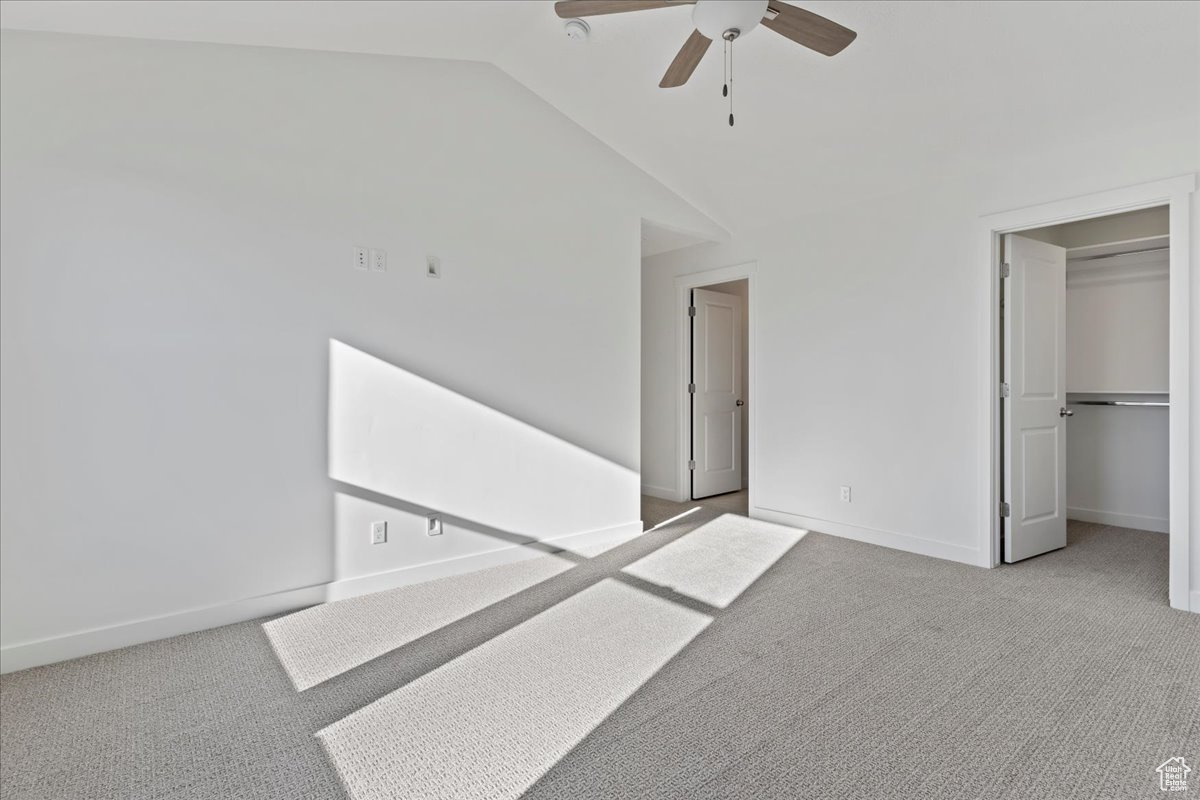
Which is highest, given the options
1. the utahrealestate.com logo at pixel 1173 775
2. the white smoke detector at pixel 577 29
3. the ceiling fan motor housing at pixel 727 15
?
the white smoke detector at pixel 577 29

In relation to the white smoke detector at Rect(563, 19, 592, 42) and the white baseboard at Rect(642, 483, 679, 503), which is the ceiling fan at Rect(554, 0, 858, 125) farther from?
the white baseboard at Rect(642, 483, 679, 503)

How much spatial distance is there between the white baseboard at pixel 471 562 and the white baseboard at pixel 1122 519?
3749 mm

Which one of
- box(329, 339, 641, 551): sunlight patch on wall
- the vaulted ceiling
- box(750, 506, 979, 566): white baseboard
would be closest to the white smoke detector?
the vaulted ceiling

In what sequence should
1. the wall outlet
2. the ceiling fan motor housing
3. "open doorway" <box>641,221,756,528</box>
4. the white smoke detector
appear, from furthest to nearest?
"open doorway" <box>641,221,756,528</box> → the wall outlet → the white smoke detector → the ceiling fan motor housing

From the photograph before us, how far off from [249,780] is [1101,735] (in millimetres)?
2679

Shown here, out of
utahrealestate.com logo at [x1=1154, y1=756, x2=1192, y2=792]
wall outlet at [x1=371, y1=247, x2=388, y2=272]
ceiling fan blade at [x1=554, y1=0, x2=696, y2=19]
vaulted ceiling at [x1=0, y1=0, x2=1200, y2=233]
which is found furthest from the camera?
wall outlet at [x1=371, y1=247, x2=388, y2=272]

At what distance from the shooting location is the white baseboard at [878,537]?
376 centimetres

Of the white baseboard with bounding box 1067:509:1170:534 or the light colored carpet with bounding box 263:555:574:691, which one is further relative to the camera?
the white baseboard with bounding box 1067:509:1170:534

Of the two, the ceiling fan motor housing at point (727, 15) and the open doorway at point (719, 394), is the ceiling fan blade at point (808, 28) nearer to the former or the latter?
the ceiling fan motor housing at point (727, 15)

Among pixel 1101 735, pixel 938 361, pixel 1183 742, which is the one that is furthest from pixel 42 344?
pixel 938 361

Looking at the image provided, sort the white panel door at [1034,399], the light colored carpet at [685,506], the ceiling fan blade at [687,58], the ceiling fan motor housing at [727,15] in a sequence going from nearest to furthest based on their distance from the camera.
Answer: the ceiling fan motor housing at [727,15]
the ceiling fan blade at [687,58]
the white panel door at [1034,399]
the light colored carpet at [685,506]

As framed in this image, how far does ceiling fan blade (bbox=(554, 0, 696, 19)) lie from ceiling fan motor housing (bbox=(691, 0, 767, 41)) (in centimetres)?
7

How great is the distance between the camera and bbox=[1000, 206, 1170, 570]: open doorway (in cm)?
375

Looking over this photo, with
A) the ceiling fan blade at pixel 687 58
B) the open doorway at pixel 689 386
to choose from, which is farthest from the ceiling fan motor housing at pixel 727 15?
the open doorway at pixel 689 386
